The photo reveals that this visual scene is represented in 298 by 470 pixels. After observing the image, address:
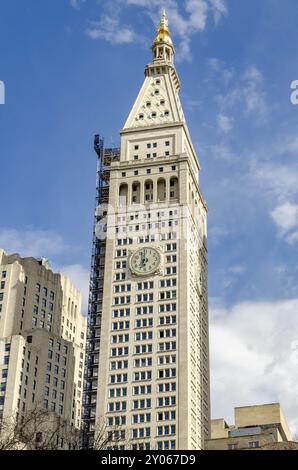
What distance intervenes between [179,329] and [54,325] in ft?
143

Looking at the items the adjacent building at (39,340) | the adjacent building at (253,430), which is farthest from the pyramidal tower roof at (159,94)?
the adjacent building at (253,430)

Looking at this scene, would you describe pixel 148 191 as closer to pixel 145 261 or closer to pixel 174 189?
pixel 174 189

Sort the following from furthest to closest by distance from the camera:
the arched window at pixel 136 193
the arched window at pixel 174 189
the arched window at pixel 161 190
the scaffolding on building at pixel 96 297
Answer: the arched window at pixel 161 190 < the arched window at pixel 136 193 < the arched window at pixel 174 189 < the scaffolding on building at pixel 96 297

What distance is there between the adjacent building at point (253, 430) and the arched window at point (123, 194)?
140 ft

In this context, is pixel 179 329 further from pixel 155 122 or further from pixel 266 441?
pixel 155 122

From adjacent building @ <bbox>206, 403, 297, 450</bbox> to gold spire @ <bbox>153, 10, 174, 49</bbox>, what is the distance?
270 ft

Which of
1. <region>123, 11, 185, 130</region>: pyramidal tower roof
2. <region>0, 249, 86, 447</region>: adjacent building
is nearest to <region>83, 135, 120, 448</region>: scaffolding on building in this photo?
<region>123, 11, 185, 130</region>: pyramidal tower roof

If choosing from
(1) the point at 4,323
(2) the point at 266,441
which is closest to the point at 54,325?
(1) the point at 4,323

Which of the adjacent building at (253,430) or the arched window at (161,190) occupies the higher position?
the arched window at (161,190)

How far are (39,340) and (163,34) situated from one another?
240ft

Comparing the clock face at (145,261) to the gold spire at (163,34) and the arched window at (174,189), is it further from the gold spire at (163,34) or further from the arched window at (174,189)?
the gold spire at (163,34)

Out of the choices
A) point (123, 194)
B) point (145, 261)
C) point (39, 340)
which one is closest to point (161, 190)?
point (123, 194)

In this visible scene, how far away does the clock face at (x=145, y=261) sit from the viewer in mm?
145000
